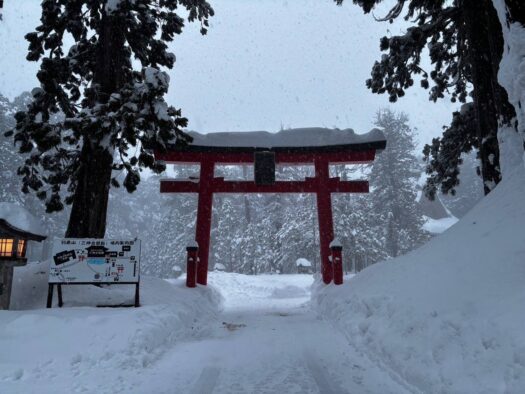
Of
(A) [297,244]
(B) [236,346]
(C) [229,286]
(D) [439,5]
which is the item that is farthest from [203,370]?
(A) [297,244]

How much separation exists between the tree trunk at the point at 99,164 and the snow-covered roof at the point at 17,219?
44.4 inches

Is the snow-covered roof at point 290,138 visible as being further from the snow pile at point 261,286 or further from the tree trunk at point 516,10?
the tree trunk at point 516,10

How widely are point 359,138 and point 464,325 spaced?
32.8 feet

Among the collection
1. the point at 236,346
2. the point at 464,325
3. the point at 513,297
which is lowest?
the point at 236,346

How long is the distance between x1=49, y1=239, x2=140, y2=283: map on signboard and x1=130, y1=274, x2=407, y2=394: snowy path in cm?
184

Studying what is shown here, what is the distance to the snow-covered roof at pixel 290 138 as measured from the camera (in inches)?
508

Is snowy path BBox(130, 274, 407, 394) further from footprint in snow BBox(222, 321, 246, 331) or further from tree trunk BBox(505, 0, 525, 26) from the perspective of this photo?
tree trunk BBox(505, 0, 525, 26)

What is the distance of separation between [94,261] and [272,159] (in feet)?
24.2

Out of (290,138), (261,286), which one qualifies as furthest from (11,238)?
(261,286)

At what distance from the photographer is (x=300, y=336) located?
22.4 ft

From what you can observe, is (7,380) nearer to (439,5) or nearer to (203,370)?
(203,370)

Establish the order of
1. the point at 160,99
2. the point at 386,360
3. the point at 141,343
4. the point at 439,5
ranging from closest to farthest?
the point at 386,360 → the point at 141,343 → the point at 160,99 → the point at 439,5

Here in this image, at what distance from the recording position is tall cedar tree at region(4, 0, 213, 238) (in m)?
7.21

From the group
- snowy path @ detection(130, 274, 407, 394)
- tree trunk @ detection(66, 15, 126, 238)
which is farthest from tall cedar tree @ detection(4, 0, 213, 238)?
snowy path @ detection(130, 274, 407, 394)
